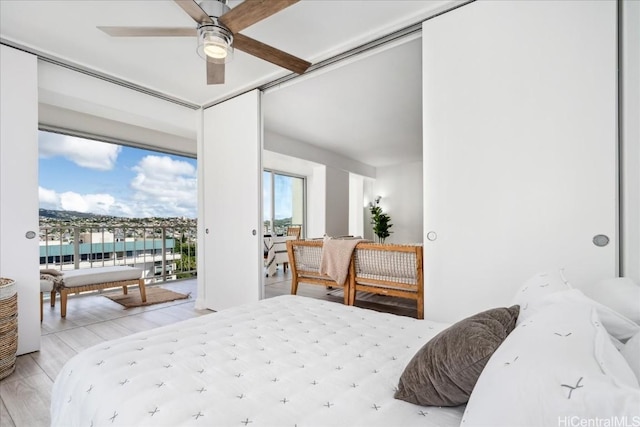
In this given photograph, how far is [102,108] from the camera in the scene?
10.8 ft

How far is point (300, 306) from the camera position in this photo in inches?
75.2

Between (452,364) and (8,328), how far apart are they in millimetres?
2940

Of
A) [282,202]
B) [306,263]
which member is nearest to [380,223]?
[282,202]

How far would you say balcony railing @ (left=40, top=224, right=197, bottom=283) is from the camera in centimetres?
447

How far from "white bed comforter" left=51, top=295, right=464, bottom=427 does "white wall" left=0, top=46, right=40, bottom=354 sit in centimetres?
201

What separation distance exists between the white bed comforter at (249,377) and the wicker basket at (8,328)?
1.53 m

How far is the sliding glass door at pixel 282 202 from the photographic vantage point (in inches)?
272

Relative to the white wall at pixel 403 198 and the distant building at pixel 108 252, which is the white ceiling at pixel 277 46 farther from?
the white wall at pixel 403 198

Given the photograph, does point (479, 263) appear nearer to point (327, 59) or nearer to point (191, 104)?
point (327, 59)

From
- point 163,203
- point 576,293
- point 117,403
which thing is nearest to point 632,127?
point 576,293

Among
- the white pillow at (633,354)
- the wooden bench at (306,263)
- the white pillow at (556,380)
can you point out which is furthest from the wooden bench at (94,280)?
the white pillow at (633,354)

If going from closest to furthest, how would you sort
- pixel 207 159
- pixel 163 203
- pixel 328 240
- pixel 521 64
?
pixel 521 64
pixel 328 240
pixel 207 159
pixel 163 203

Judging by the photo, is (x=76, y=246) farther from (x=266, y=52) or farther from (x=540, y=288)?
(x=540, y=288)

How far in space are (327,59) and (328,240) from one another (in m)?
1.82
